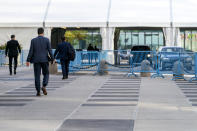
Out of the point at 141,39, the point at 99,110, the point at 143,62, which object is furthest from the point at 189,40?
the point at 99,110

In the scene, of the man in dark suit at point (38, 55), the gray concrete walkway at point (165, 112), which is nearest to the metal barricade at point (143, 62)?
the gray concrete walkway at point (165, 112)

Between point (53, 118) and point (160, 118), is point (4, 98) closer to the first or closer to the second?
point (53, 118)

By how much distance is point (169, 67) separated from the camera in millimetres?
22719
